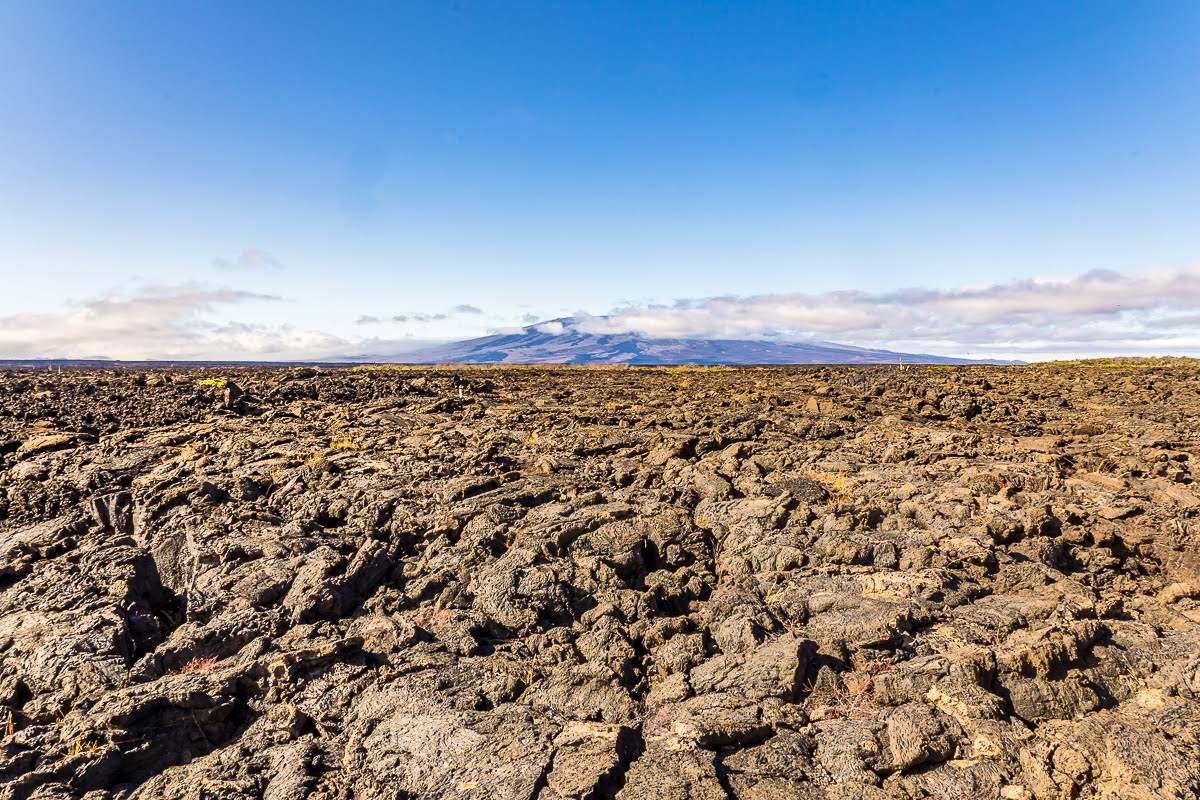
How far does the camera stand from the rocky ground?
6.08m

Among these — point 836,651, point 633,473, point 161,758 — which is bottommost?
point 161,758

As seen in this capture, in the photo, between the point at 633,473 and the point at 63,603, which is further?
the point at 633,473

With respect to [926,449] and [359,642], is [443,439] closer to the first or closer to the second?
[359,642]

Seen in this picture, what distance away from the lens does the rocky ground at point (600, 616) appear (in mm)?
6082

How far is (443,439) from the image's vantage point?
1530 centimetres

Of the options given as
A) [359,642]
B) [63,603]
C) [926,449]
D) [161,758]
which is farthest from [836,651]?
[63,603]

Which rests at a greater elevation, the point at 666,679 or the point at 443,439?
the point at 443,439

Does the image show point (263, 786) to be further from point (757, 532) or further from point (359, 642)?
point (757, 532)

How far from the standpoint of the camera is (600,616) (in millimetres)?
8578

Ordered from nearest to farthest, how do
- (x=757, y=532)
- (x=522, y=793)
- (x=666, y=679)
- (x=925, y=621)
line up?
(x=522, y=793) → (x=666, y=679) → (x=925, y=621) → (x=757, y=532)

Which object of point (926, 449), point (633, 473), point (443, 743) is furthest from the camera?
point (926, 449)

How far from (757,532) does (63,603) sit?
32.9 feet

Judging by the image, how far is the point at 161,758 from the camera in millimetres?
6574

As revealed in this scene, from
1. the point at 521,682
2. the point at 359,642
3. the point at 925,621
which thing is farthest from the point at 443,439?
the point at 925,621
